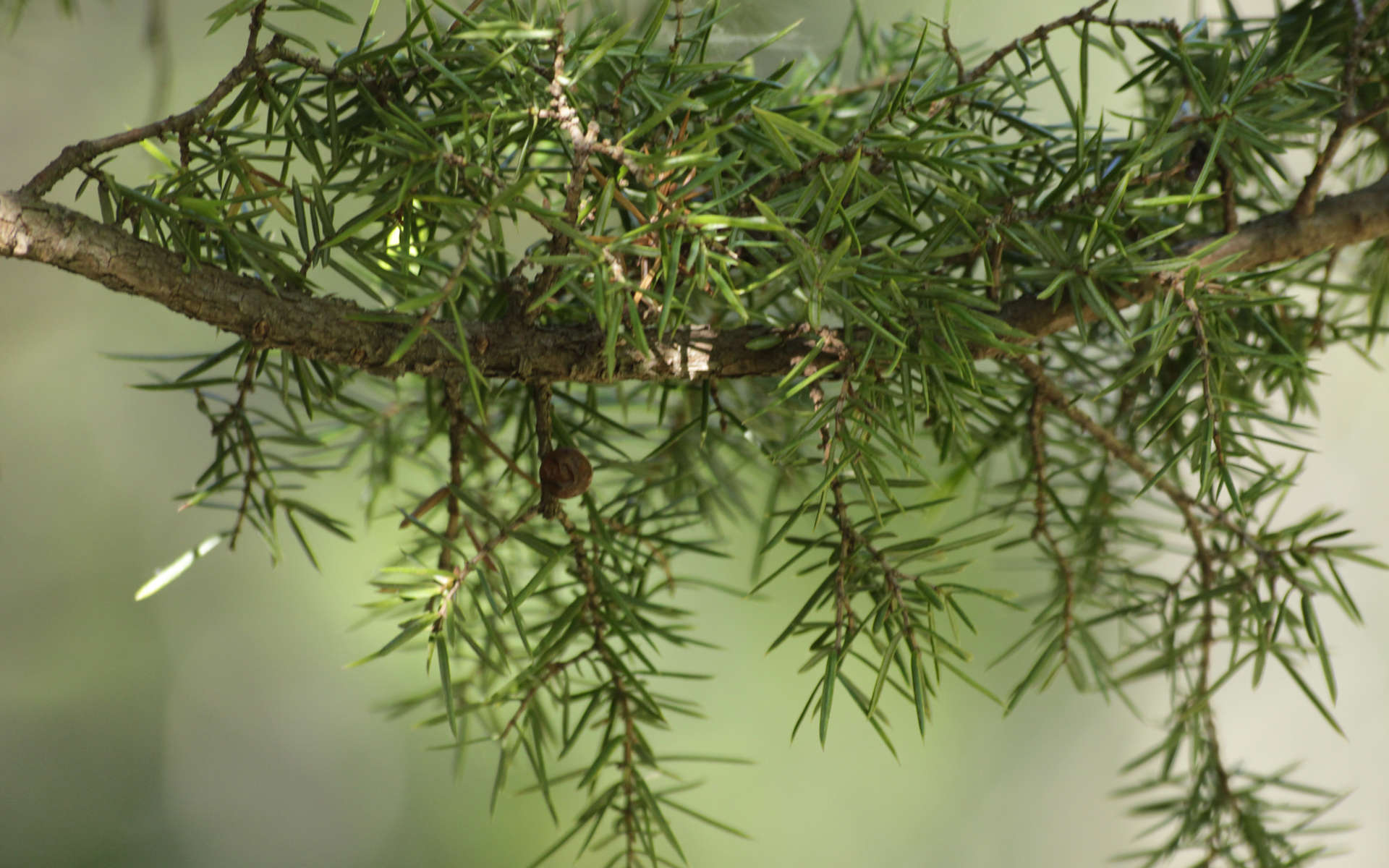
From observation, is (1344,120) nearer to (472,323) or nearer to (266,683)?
(472,323)

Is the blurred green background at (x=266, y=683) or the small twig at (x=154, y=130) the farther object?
the blurred green background at (x=266, y=683)

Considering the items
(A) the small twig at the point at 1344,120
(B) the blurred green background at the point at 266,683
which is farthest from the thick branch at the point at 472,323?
(B) the blurred green background at the point at 266,683

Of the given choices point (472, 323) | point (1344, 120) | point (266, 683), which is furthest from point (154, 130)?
point (266, 683)

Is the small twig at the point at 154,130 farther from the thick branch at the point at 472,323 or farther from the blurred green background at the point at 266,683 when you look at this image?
the blurred green background at the point at 266,683

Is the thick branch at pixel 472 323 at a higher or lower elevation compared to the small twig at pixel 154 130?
lower

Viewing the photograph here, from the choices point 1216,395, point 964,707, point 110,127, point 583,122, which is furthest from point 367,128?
point 964,707

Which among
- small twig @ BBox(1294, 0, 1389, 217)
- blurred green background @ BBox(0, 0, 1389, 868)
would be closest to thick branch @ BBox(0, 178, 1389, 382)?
small twig @ BBox(1294, 0, 1389, 217)

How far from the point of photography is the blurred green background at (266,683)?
0.43 metres

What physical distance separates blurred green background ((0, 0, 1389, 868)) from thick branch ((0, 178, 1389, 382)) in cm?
17

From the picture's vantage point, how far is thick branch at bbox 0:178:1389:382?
→ 0.16 metres

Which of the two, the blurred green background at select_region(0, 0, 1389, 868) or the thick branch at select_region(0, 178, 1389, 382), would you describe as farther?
the blurred green background at select_region(0, 0, 1389, 868)

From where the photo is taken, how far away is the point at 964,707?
58cm

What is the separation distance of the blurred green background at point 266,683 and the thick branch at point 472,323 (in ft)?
0.54

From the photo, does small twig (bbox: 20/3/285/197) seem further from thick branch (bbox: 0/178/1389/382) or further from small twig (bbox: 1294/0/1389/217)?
small twig (bbox: 1294/0/1389/217)
